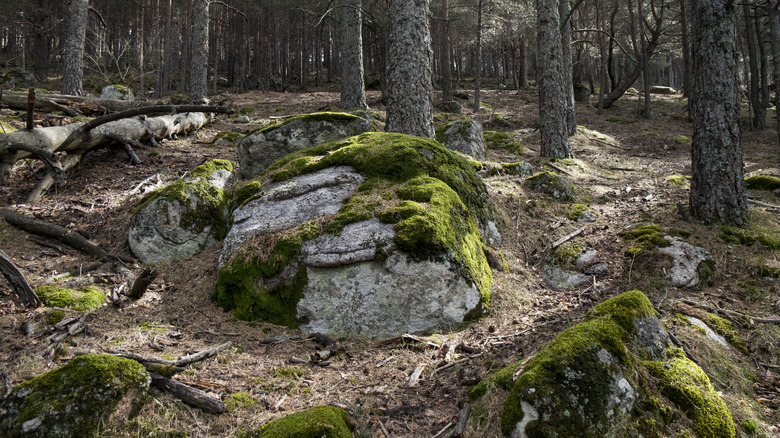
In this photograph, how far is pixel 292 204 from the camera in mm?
5484

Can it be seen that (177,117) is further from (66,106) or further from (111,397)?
(111,397)

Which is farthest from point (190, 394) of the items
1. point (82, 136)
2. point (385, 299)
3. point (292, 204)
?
point (82, 136)

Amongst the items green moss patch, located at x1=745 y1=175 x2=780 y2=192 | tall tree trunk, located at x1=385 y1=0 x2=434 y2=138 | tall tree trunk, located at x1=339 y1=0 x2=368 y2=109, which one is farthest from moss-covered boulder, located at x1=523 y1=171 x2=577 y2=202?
tall tree trunk, located at x1=339 y1=0 x2=368 y2=109

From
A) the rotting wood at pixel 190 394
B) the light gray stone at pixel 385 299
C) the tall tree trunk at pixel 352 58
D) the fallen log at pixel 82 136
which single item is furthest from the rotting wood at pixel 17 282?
the tall tree trunk at pixel 352 58

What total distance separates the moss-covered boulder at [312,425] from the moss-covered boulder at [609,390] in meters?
1.09

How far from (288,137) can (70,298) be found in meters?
4.45

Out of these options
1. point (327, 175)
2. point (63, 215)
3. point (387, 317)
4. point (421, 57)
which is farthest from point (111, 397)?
point (421, 57)

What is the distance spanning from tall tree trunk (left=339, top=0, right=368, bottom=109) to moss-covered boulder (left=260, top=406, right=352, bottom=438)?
11.6 metres

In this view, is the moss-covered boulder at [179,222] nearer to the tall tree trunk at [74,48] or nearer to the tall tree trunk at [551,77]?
the tall tree trunk at [551,77]

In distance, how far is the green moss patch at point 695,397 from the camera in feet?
9.72

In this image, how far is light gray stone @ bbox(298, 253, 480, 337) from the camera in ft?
14.1

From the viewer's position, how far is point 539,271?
586 centimetres

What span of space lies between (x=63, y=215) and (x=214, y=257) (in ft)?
9.79

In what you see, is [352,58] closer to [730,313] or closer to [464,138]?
[464,138]
